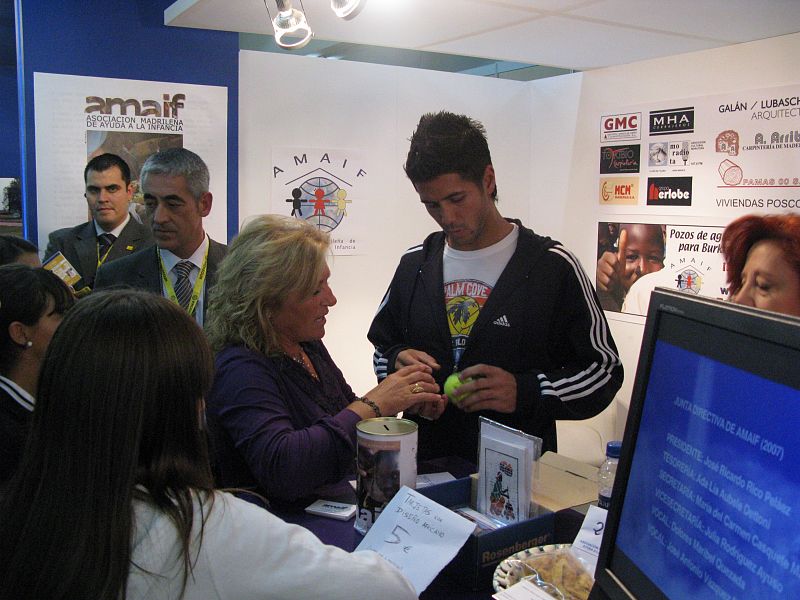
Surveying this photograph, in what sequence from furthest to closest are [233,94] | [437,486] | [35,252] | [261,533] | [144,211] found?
[233,94], [144,211], [35,252], [437,486], [261,533]

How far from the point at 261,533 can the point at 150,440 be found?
0.19 metres

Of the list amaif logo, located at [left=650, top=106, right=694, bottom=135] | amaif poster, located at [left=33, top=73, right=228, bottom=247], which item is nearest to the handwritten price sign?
amaif poster, located at [left=33, top=73, right=228, bottom=247]

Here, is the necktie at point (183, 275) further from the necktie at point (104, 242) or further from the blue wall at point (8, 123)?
the blue wall at point (8, 123)

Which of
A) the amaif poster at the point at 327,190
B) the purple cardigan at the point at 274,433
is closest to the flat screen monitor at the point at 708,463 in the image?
the purple cardigan at the point at 274,433

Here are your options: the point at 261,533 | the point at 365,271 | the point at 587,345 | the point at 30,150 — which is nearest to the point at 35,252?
the point at 30,150

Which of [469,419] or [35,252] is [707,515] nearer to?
[469,419]

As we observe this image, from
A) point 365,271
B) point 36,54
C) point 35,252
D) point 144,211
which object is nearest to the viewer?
point 35,252

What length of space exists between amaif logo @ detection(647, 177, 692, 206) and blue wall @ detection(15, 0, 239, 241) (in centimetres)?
234

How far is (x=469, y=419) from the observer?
6.95 feet

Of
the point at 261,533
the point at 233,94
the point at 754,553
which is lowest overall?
the point at 261,533

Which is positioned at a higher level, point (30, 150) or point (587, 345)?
point (30, 150)

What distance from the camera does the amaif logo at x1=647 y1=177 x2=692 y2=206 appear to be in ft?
12.5

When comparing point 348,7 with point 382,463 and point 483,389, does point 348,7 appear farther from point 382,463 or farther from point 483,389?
point 382,463

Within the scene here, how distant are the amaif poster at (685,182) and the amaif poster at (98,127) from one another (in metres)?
2.31
